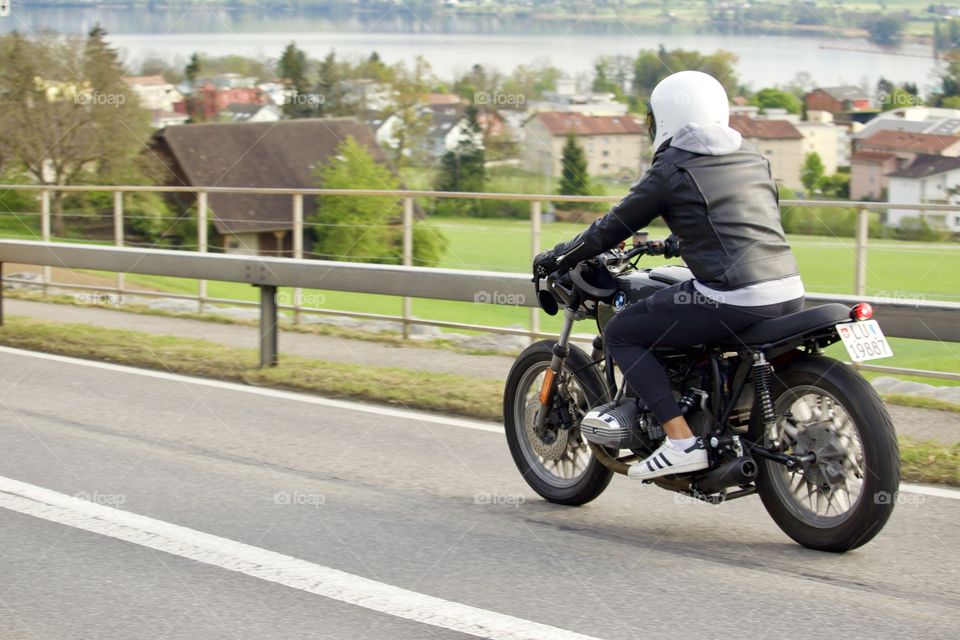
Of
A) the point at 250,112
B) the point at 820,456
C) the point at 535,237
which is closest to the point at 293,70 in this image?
the point at 250,112

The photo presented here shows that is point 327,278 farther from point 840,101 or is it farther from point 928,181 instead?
point 840,101

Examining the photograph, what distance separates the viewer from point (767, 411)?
476 cm

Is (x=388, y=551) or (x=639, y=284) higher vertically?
(x=639, y=284)

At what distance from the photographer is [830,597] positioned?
13.9 ft

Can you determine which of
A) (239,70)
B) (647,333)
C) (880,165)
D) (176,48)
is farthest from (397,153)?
(647,333)

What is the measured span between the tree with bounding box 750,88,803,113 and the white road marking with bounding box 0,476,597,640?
1583 cm

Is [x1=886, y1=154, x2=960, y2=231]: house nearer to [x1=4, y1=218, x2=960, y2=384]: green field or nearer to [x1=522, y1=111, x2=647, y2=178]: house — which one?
[x1=4, y1=218, x2=960, y2=384]: green field

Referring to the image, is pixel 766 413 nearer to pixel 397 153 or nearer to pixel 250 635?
pixel 250 635

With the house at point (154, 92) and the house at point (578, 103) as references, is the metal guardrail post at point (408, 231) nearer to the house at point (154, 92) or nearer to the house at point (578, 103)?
the house at point (578, 103)

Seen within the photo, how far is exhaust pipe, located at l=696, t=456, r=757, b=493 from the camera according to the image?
4762mm

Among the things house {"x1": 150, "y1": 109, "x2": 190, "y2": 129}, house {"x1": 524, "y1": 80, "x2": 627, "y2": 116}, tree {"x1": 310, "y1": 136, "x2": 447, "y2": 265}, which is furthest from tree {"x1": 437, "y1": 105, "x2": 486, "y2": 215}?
tree {"x1": 310, "y1": 136, "x2": 447, "y2": 265}

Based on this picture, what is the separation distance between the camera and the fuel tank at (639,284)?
513 cm

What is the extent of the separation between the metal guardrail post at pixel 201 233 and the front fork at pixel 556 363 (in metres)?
8.38

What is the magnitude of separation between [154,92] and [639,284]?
1057 inches
